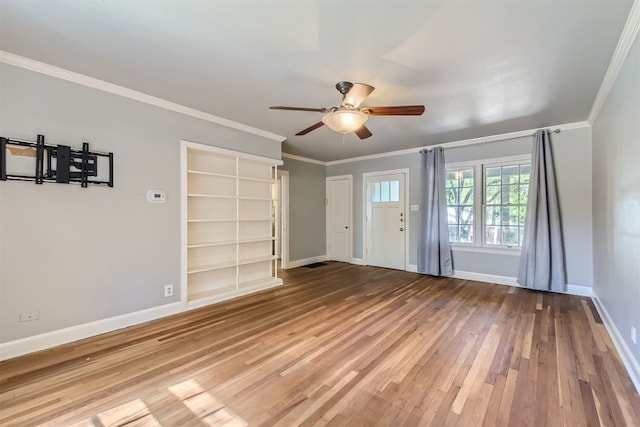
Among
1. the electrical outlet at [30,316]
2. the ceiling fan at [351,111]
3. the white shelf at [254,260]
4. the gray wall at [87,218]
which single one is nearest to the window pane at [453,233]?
the ceiling fan at [351,111]

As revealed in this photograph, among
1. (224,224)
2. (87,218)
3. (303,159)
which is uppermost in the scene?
(303,159)

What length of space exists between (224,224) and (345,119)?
2460 mm

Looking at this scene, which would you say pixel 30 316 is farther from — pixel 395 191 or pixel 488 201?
pixel 488 201

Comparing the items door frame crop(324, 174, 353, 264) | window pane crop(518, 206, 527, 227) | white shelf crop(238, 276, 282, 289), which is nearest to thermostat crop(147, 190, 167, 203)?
white shelf crop(238, 276, 282, 289)

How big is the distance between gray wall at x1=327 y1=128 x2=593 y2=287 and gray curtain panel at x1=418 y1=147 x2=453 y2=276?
0.21 metres

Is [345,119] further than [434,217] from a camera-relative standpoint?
No

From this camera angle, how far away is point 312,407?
5.74 feet

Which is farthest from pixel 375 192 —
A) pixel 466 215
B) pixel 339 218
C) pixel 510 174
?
pixel 510 174

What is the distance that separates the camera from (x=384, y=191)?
6059mm

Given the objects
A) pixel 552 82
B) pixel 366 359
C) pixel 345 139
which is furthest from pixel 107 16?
pixel 552 82

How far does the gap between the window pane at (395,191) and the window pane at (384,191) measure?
0.10 metres

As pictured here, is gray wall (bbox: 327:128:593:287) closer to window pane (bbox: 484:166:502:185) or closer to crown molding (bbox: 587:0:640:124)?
window pane (bbox: 484:166:502:185)

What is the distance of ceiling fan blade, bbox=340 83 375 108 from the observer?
2324mm

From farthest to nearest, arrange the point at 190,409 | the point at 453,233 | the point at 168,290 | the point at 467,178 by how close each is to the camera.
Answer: the point at 453,233
the point at 467,178
the point at 168,290
the point at 190,409
